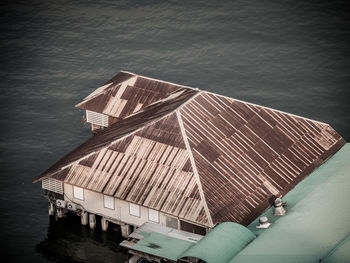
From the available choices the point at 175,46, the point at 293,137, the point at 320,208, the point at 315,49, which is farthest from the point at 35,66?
the point at 320,208

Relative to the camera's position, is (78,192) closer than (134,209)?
No

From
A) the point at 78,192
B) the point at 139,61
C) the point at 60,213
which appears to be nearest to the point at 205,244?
the point at 78,192

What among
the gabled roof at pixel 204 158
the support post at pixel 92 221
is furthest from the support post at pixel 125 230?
the gabled roof at pixel 204 158

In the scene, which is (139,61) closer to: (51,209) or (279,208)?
(51,209)

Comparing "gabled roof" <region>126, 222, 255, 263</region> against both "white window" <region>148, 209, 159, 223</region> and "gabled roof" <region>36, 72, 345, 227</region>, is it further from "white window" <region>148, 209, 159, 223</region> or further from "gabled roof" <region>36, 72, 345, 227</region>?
"white window" <region>148, 209, 159, 223</region>

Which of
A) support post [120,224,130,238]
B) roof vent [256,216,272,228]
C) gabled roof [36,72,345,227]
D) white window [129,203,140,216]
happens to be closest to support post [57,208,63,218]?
gabled roof [36,72,345,227]

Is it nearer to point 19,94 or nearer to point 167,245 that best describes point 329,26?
point 19,94
